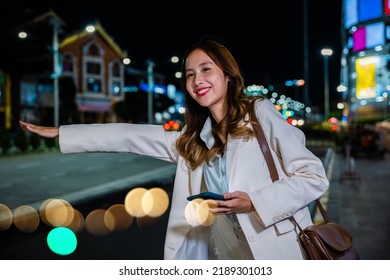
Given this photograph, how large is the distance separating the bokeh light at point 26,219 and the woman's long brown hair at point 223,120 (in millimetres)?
5083

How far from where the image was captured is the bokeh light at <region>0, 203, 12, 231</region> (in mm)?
6669

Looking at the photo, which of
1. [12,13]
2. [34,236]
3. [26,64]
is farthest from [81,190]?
[12,13]

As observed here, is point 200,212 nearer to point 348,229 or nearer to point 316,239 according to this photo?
point 316,239

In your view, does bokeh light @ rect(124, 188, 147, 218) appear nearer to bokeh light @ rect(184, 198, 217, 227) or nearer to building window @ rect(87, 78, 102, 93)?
bokeh light @ rect(184, 198, 217, 227)

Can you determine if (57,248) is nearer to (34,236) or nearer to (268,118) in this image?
(34,236)

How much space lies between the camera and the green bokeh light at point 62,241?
564 centimetres

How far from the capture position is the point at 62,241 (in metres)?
6.27

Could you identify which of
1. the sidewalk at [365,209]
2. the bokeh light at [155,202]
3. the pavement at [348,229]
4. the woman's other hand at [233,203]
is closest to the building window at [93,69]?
the sidewalk at [365,209]

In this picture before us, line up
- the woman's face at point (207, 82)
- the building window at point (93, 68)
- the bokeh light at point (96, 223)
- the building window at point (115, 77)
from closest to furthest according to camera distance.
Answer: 1. the woman's face at point (207, 82)
2. the bokeh light at point (96, 223)
3. the building window at point (93, 68)
4. the building window at point (115, 77)

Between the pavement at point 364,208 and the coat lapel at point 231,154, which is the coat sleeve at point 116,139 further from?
the pavement at point 364,208

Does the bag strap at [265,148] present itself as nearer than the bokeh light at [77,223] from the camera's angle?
Yes

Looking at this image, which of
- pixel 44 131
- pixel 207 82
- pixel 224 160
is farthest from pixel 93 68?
pixel 224 160

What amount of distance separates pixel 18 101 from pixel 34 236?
122ft
